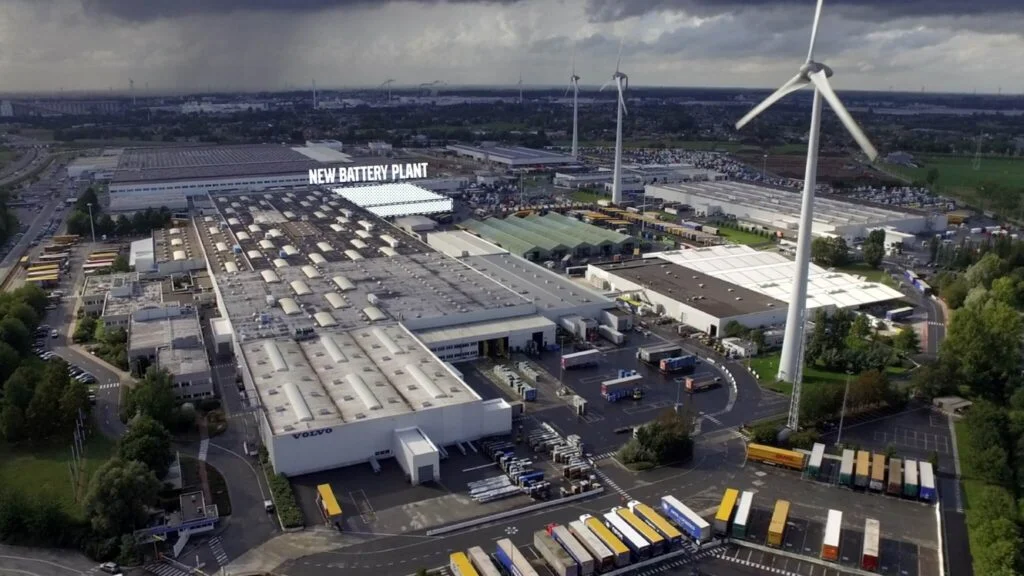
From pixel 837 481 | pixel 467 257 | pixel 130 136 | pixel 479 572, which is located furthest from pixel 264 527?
pixel 130 136

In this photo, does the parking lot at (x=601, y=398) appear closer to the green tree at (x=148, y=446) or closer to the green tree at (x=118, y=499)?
the green tree at (x=148, y=446)

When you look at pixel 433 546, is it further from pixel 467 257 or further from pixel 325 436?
pixel 467 257

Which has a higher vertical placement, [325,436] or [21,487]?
[325,436]

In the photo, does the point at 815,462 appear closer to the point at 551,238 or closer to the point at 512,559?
the point at 512,559

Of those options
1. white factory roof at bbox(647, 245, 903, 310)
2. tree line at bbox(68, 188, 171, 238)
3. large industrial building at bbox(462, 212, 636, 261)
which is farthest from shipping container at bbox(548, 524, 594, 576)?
tree line at bbox(68, 188, 171, 238)

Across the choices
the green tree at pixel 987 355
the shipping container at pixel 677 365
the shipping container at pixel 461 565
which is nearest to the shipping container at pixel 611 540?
the shipping container at pixel 461 565

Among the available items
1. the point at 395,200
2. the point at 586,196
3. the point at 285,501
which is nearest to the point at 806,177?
the point at 285,501
